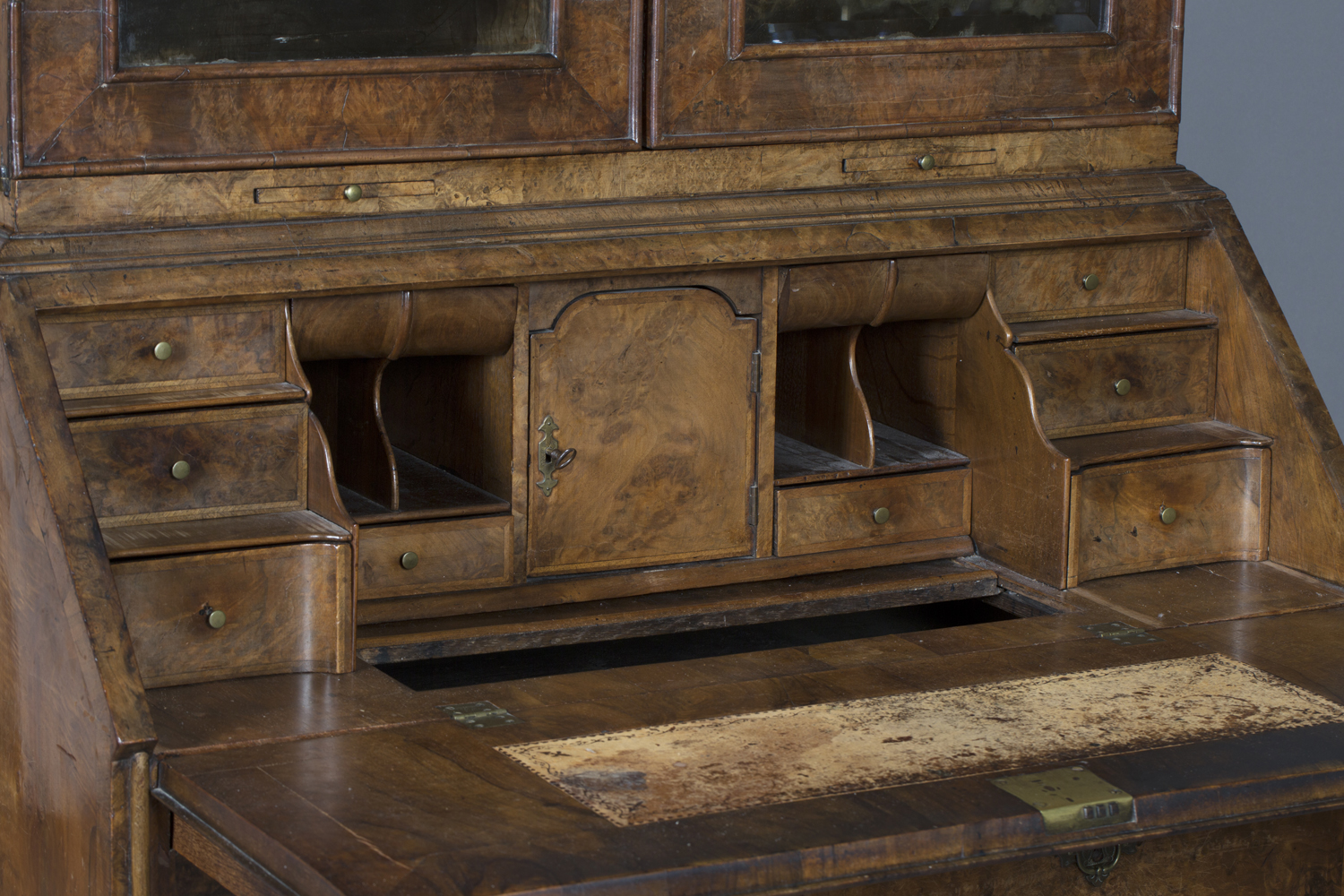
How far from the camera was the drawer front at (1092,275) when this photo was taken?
3123mm

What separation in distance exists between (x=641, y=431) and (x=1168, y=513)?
82 cm

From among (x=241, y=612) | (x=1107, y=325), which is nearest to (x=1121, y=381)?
(x=1107, y=325)

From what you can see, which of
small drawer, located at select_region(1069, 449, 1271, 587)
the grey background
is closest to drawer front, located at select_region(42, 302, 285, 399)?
small drawer, located at select_region(1069, 449, 1271, 587)

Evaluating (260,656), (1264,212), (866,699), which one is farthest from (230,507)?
(1264,212)

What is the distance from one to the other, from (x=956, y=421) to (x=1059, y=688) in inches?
28.1

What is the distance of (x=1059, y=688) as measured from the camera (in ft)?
8.49

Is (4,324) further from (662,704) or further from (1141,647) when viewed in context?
(1141,647)

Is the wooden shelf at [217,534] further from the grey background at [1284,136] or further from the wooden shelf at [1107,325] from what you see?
the grey background at [1284,136]

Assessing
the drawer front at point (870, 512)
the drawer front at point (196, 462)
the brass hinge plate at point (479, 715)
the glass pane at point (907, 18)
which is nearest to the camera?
the brass hinge plate at point (479, 715)

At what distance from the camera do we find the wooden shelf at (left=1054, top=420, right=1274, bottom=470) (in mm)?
3076

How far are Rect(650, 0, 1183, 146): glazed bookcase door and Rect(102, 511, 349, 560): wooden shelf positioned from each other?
697 mm

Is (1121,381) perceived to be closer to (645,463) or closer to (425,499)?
(645,463)

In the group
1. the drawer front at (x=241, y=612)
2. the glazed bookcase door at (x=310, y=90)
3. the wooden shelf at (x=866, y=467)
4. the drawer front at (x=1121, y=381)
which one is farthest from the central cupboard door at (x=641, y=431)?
the drawer front at (x=1121, y=381)

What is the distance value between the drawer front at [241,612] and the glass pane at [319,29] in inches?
23.9
